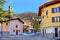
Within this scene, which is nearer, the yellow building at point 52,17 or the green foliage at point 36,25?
the yellow building at point 52,17

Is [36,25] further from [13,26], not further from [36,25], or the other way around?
[13,26]

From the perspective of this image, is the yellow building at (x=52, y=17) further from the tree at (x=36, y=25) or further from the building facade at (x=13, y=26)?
the tree at (x=36, y=25)

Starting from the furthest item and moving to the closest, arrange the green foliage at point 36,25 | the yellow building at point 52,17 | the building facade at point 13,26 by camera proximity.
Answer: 1. the green foliage at point 36,25
2. the building facade at point 13,26
3. the yellow building at point 52,17

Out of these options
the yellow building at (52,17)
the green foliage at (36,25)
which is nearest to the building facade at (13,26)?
the green foliage at (36,25)

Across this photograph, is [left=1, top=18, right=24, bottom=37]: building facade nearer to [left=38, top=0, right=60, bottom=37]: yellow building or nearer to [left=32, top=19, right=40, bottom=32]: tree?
[left=32, top=19, right=40, bottom=32]: tree

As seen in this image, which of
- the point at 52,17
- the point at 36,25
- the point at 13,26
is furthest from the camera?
the point at 36,25

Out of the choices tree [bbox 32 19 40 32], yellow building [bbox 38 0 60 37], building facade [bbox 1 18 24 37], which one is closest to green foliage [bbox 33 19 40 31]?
tree [bbox 32 19 40 32]

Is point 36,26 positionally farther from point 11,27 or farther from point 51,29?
point 51,29

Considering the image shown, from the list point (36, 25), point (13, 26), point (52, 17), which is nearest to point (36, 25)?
point (36, 25)

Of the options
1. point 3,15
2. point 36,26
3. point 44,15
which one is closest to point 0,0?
point 3,15

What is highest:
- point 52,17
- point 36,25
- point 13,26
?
point 52,17

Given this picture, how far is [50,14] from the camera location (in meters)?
41.9

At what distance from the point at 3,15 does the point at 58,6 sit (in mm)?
25202

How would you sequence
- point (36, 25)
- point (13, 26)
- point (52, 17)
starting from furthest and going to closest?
point (36, 25) < point (13, 26) < point (52, 17)
